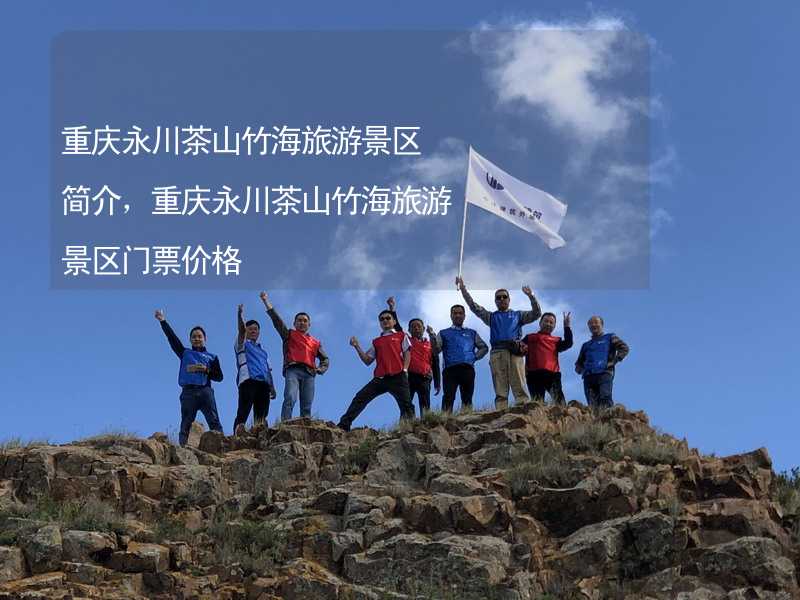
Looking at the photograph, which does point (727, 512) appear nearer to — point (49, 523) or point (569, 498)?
point (569, 498)

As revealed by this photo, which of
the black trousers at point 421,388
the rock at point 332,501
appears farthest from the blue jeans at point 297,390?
the rock at point 332,501

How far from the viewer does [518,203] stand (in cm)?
2272

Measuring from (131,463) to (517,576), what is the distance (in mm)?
6265

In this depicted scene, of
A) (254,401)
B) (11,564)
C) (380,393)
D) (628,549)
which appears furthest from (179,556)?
(628,549)

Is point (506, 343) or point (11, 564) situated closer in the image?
point (11, 564)

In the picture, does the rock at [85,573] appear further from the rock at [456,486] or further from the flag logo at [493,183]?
the flag logo at [493,183]

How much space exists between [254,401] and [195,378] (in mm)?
1066

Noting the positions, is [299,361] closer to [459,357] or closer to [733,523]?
[459,357]

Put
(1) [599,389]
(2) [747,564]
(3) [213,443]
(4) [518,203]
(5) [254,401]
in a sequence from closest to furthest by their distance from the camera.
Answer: (2) [747,564], (3) [213,443], (5) [254,401], (1) [599,389], (4) [518,203]

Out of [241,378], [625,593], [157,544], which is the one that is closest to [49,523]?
[157,544]

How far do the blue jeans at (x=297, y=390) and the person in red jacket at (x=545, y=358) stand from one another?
11.9 feet

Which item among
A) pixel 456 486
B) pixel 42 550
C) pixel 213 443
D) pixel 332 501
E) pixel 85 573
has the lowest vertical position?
pixel 85 573

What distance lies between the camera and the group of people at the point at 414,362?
18.9 m

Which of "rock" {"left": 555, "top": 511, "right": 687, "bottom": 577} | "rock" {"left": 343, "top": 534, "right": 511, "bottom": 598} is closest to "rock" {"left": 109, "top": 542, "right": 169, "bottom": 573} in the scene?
"rock" {"left": 343, "top": 534, "right": 511, "bottom": 598}
